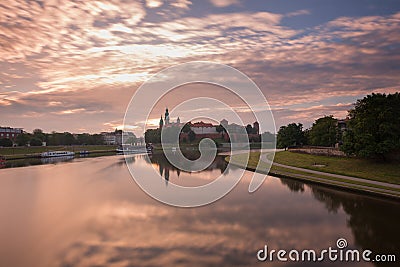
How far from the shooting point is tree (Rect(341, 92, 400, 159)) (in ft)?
117

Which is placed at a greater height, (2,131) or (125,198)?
(2,131)

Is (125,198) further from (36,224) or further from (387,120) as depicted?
(387,120)

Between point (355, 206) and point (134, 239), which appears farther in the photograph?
point (355, 206)

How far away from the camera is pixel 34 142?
115625 mm

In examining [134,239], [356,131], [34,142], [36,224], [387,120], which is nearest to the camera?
[134,239]

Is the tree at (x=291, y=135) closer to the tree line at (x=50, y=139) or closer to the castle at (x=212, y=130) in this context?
the castle at (x=212, y=130)

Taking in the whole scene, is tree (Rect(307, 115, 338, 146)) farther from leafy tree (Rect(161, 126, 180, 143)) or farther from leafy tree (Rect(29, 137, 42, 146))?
leafy tree (Rect(29, 137, 42, 146))

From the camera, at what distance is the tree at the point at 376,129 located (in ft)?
117

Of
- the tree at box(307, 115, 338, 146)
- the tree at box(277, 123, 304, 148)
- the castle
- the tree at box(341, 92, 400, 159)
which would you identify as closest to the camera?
the tree at box(341, 92, 400, 159)

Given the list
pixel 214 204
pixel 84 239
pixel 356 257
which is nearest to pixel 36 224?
pixel 84 239

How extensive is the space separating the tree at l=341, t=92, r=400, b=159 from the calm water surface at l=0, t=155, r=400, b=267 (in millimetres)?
11676

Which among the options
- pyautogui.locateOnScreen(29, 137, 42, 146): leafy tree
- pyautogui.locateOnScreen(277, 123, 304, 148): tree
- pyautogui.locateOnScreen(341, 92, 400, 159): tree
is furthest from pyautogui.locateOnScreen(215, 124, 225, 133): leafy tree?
pyautogui.locateOnScreen(341, 92, 400, 159): tree

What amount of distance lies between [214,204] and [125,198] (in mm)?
8713

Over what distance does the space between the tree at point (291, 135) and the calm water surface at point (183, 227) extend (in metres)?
45.0
